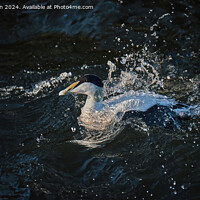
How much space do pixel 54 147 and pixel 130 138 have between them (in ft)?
3.47

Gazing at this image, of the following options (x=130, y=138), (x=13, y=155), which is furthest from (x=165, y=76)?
(x=13, y=155)

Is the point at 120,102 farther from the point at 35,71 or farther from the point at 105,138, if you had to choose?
the point at 35,71

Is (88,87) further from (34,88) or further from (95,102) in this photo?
(34,88)

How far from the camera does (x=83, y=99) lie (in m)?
5.25

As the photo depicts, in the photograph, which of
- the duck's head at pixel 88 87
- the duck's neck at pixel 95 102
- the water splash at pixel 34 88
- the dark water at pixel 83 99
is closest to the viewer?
the dark water at pixel 83 99

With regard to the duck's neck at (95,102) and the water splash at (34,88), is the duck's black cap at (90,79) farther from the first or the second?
the water splash at (34,88)

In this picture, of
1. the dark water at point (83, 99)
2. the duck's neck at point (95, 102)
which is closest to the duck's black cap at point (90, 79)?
the duck's neck at point (95, 102)

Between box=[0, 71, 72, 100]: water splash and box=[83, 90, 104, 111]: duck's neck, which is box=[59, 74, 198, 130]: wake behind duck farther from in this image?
box=[0, 71, 72, 100]: water splash

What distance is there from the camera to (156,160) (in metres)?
3.88

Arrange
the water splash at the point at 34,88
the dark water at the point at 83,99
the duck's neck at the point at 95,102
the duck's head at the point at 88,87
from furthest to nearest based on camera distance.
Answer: the water splash at the point at 34,88 < the duck's neck at the point at 95,102 < the duck's head at the point at 88,87 < the dark water at the point at 83,99

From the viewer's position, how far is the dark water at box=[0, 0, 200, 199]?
361cm

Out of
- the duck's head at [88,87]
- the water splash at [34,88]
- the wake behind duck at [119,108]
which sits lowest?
the wake behind duck at [119,108]

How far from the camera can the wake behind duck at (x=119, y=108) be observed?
176 inches

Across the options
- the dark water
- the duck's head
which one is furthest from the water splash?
the duck's head
